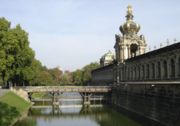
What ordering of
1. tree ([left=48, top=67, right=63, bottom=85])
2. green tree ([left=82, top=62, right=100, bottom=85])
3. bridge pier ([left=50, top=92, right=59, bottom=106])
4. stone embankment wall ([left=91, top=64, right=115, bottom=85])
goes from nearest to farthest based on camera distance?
bridge pier ([left=50, top=92, right=59, bottom=106]) → stone embankment wall ([left=91, top=64, right=115, bottom=85]) → green tree ([left=82, top=62, right=100, bottom=85]) → tree ([left=48, top=67, right=63, bottom=85])

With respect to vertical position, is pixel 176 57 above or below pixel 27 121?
above

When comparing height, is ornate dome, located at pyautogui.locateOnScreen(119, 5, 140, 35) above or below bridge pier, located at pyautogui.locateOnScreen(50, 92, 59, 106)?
above

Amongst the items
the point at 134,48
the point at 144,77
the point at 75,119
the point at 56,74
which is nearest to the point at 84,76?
the point at 56,74

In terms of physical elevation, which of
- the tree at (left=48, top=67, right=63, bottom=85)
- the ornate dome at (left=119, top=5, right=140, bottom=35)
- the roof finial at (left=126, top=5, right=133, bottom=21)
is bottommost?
the tree at (left=48, top=67, right=63, bottom=85)

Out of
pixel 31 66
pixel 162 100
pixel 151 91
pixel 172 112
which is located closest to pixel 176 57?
pixel 151 91

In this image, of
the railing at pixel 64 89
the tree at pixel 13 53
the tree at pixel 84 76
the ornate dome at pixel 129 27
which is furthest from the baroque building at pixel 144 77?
the tree at pixel 84 76

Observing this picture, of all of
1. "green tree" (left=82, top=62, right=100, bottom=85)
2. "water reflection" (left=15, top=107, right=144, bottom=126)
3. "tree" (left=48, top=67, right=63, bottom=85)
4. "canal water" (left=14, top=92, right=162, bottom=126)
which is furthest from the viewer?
"tree" (left=48, top=67, right=63, bottom=85)

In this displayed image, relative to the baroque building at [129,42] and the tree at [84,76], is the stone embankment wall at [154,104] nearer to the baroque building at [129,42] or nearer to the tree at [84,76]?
the baroque building at [129,42]

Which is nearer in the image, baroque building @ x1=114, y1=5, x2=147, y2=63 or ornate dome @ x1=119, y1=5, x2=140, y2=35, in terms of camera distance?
baroque building @ x1=114, y1=5, x2=147, y2=63

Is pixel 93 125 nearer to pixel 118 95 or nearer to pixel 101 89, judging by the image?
pixel 118 95

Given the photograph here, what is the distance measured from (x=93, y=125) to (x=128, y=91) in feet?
46.1

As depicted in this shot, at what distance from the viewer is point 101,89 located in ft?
222

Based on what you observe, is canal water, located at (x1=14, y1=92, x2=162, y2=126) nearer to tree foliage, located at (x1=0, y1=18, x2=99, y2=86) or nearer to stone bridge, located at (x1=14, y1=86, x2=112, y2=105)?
tree foliage, located at (x1=0, y1=18, x2=99, y2=86)

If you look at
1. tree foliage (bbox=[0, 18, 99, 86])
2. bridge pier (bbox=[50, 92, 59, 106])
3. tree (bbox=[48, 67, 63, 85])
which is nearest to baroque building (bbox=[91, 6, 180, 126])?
bridge pier (bbox=[50, 92, 59, 106])
